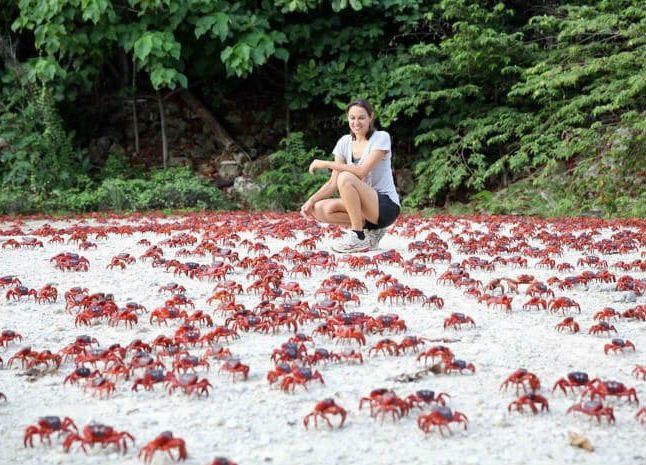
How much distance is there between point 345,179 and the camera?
288 inches

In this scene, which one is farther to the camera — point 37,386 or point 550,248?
point 550,248

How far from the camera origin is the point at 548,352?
13.9 feet

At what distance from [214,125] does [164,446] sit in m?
16.1

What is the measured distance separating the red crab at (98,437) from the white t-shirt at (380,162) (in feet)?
15.7

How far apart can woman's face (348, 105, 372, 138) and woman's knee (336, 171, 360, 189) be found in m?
0.44

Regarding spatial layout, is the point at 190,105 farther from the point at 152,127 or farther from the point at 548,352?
the point at 548,352

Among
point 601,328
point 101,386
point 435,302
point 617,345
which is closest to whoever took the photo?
point 101,386

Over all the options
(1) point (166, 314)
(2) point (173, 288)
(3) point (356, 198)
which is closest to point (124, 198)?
(3) point (356, 198)

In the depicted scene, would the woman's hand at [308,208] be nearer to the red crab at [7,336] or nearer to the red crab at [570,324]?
the red crab at [570,324]

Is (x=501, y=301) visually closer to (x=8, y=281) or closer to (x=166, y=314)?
(x=166, y=314)

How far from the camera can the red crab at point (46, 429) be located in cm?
301

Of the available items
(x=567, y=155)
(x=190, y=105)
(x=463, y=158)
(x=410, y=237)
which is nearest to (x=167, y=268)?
(x=410, y=237)

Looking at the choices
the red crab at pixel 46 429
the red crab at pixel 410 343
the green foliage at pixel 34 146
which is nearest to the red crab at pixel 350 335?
the red crab at pixel 410 343

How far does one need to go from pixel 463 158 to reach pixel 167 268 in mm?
9712
